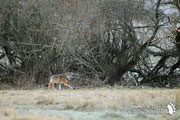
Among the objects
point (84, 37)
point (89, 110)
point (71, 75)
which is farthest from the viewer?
point (71, 75)

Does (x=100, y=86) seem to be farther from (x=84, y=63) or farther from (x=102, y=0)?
(x=102, y=0)

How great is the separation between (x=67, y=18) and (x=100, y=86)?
3.71m

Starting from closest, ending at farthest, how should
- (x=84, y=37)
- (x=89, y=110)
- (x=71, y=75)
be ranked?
(x=89, y=110)
(x=84, y=37)
(x=71, y=75)

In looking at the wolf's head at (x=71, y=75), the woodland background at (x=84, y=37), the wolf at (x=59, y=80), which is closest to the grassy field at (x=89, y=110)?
the wolf at (x=59, y=80)

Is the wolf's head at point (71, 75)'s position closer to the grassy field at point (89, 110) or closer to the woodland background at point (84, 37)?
the woodland background at point (84, 37)

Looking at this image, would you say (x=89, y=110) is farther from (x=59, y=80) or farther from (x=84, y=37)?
(x=84, y=37)

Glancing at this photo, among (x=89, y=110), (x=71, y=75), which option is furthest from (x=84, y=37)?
(x=89, y=110)

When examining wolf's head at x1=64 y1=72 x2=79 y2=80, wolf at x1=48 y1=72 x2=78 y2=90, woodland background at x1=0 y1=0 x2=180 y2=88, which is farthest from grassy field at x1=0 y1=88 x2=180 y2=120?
wolf's head at x1=64 y1=72 x2=79 y2=80

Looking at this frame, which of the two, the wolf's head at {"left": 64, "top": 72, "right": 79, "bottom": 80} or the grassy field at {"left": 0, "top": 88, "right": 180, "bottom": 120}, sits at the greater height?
the grassy field at {"left": 0, "top": 88, "right": 180, "bottom": 120}

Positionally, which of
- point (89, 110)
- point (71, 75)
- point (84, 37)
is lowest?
point (71, 75)

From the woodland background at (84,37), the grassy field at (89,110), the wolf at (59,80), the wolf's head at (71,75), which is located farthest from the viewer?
the wolf's head at (71,75)

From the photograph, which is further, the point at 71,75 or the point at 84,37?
the point at 71,75

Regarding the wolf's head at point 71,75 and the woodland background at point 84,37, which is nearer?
the woodland background at point 84,37

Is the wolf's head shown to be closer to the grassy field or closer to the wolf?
the wolf
